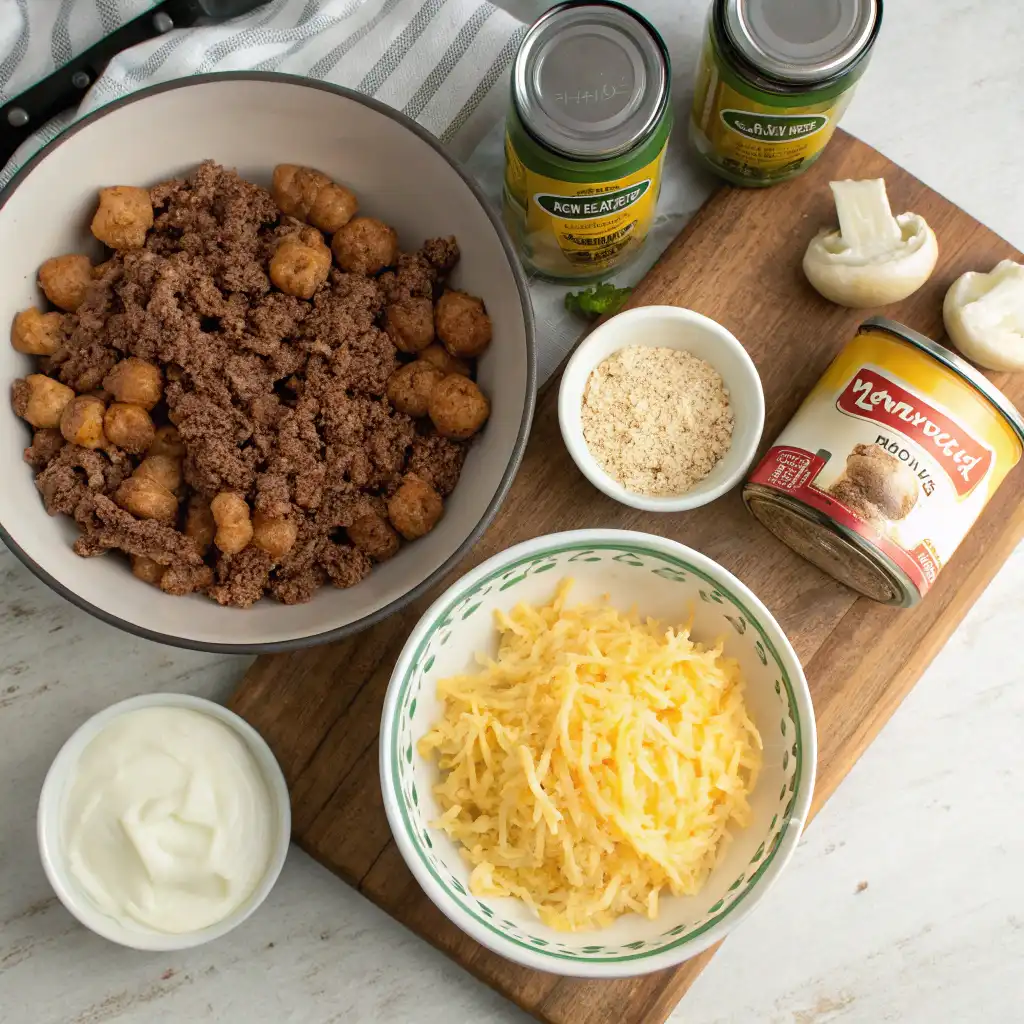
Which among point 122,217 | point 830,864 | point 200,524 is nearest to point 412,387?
point 200,524

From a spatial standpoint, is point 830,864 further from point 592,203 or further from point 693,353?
point 592,203

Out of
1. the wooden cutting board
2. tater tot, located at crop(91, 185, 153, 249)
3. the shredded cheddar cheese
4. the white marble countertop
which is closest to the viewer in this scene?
the shredded cheddar cheese

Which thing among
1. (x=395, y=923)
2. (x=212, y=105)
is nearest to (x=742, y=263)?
(x=212, y=105)

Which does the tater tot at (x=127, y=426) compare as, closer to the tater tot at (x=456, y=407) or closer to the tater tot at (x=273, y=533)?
the tater tot at (x=273, y=533)

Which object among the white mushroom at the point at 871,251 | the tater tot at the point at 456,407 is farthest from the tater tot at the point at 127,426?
the white mushroom at the point at 871,251

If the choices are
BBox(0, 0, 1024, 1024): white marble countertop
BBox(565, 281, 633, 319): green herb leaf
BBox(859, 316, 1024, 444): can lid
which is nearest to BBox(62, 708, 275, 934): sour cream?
BBox(0, 0, 1024, 1024): white marble countertop

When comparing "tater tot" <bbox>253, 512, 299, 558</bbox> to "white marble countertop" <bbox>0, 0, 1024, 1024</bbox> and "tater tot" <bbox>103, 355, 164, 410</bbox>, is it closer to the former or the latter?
"tater tot" <bbox>103, 355, 164, 410</bbox>
